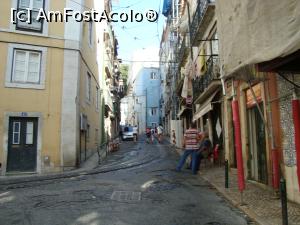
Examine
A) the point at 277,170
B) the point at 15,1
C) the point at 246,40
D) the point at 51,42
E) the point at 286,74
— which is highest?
the point at 15,1

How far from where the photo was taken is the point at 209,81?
50.6ft

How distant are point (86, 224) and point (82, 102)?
12.0m

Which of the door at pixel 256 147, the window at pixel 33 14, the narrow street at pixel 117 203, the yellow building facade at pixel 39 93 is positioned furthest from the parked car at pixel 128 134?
the door at pixel 256 147

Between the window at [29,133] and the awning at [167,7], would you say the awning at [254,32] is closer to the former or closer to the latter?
the window at [29,133]

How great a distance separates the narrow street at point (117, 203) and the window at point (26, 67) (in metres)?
5.69

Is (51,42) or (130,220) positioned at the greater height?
(51,42)

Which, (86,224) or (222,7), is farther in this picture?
(222,7)

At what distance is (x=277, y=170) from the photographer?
26.5 feet

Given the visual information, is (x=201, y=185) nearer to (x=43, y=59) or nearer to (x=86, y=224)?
(x=86, y=224)

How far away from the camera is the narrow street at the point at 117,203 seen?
6.25 m

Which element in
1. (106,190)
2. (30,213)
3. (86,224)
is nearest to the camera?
(86,224)

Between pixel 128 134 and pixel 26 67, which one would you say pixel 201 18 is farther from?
pixel 128 134

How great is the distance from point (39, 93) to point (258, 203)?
1046cm

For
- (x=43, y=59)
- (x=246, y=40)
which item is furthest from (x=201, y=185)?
→ (x=43, y=59)
